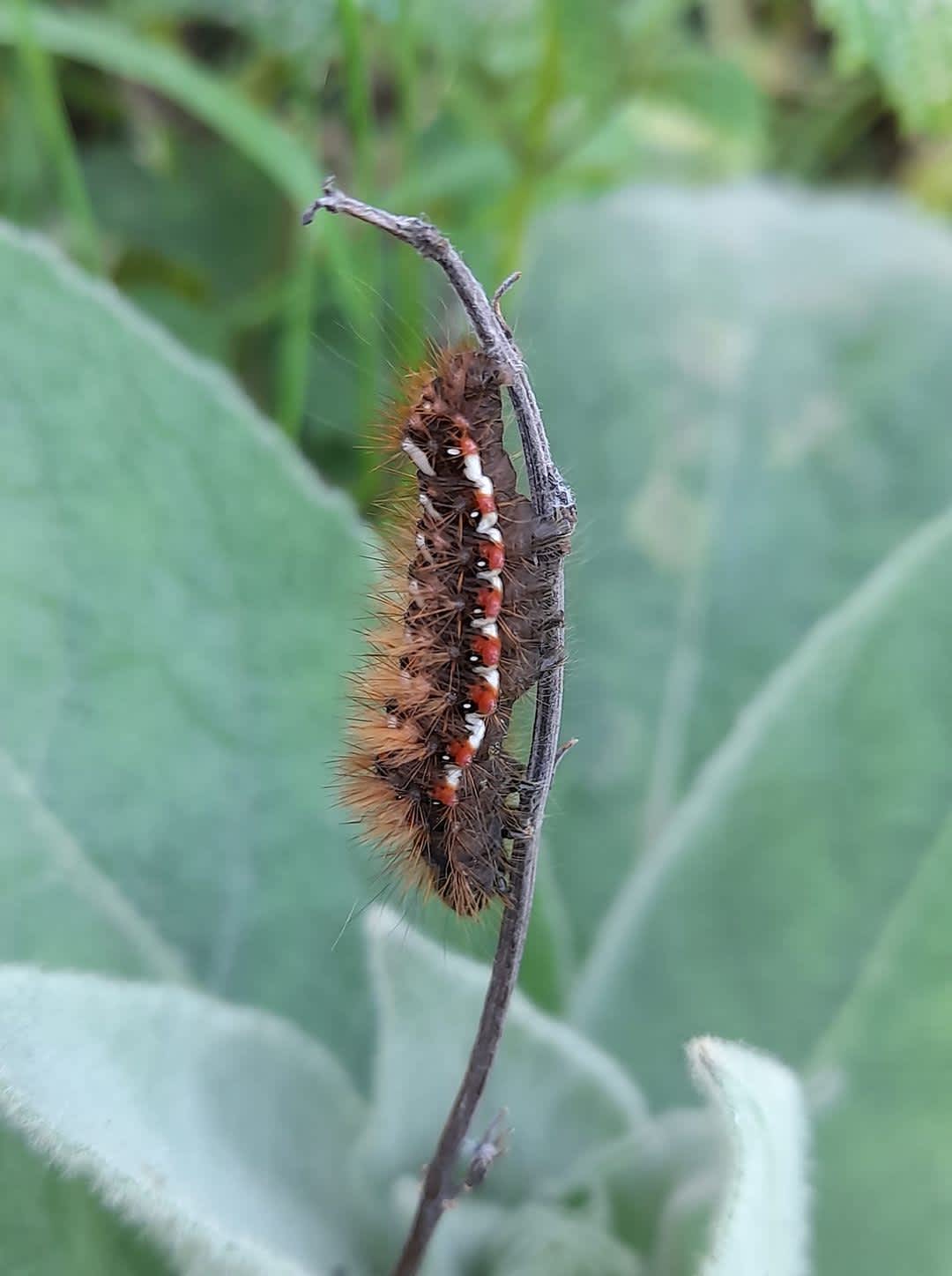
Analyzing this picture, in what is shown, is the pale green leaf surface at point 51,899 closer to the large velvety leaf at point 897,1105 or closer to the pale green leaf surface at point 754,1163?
the pale green leaf surface at point 754,1163

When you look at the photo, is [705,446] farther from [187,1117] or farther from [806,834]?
[187,1117]

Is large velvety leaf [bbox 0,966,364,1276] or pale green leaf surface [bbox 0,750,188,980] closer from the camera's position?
large velvety leaf [bbox 0,966,364,1276]

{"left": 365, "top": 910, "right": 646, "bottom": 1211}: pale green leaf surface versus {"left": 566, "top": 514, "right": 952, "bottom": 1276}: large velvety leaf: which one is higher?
{"left": 566, "top": 514, "right": 952, "bottom": 1276}: large velvety leaf

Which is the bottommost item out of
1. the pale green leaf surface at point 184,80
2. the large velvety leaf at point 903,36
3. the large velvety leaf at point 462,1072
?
the large velvety leaf at point 462,1072

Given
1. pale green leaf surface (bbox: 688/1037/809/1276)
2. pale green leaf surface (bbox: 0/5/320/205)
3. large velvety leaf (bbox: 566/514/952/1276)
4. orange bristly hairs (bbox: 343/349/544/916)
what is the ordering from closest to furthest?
pale green leaf surface (bbox: 688/1037/809/1276) → orange bristly hairs (bbox: 343/349/544/916) → large velvety leaf (bbox: 566/514/952/1276) → pale green leaf surface (bbox: 0/5/320/205)

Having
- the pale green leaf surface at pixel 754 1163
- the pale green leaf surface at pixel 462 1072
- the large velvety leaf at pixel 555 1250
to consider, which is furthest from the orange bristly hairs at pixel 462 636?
the large velvety leaf at pixel 555 1250

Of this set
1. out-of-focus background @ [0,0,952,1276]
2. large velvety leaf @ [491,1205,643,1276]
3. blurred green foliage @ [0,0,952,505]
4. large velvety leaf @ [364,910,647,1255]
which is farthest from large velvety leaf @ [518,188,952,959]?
large velvety leaf @ [491,1205,643,1276]

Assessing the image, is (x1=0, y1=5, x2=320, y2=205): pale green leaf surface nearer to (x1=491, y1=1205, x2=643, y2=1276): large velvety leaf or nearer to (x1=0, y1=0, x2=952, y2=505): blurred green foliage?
(x1=0, y1=0, x2=952, y2=505): blurred green foliage

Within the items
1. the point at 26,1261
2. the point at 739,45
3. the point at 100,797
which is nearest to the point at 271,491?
the point at 100,797

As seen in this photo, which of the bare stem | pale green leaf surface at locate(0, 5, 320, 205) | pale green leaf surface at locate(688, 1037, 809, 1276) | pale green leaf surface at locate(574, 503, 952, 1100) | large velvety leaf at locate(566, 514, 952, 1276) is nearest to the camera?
the bare stem

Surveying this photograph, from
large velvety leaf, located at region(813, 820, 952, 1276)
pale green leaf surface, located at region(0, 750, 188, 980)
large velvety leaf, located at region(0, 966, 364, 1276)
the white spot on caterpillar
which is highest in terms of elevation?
the white spot on caterpillar
